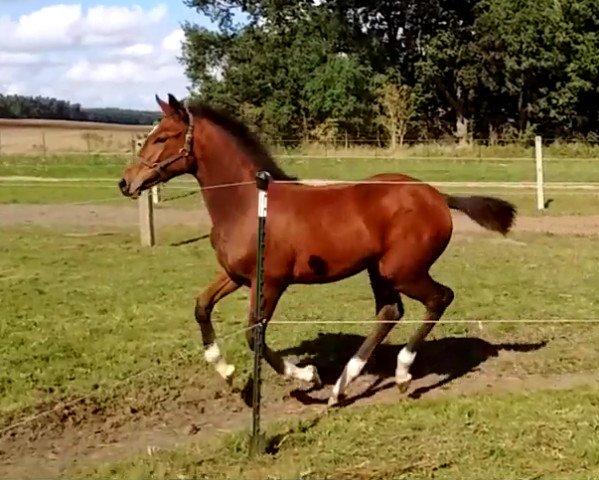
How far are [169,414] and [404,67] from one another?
3921 cm

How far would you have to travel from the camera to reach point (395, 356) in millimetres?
7855

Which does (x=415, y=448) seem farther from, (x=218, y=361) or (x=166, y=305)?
(x=166, y=305)

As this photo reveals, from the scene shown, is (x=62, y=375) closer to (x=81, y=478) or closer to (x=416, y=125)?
(x=81, y=478)

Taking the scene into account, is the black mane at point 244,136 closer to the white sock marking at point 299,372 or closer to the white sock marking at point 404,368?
the white sock marking at point 299,372

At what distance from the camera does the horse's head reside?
646cm

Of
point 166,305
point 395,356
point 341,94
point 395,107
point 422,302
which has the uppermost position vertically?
point 341,94

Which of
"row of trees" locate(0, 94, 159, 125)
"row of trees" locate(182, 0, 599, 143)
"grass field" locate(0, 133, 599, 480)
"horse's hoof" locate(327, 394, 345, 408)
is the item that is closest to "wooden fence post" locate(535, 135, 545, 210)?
"grass field" locate(0, 133, 599, 480)

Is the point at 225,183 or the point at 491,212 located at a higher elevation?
the point at 225,183

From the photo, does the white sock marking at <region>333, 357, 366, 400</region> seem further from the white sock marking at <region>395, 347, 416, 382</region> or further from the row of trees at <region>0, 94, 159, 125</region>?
the row of trees at <region>0, 94, 159, 125</region>

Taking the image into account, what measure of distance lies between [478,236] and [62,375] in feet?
29.9

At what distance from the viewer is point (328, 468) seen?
205 inches

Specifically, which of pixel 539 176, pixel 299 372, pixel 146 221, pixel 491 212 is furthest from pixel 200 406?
pixel 539 176

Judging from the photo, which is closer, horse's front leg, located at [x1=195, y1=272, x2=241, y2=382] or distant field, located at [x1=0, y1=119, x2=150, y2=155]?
horse's front leg, located at [x1=195, y1=272, x2=241, y2=382]

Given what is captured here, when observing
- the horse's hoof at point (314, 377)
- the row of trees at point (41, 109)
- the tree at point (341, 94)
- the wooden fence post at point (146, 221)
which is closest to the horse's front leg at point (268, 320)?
the horse's hoof at point (314, 377)
